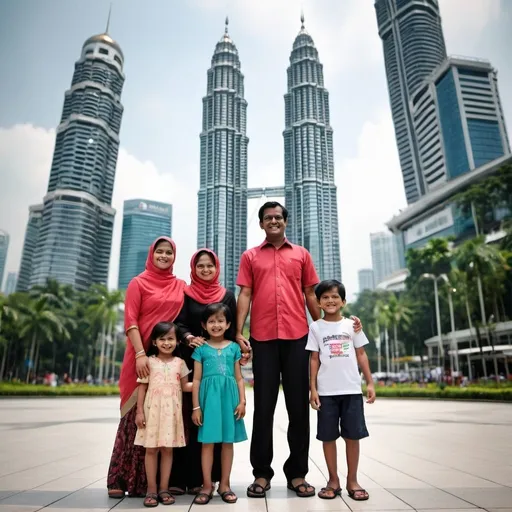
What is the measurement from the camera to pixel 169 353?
8.99 feet

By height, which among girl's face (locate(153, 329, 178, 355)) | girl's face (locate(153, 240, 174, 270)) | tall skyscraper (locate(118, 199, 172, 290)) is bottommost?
girl's face (locate(153, 329, 178, 355))

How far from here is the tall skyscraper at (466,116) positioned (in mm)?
73500

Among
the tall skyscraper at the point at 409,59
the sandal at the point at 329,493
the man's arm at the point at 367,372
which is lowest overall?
the sandal at the point at 329,493

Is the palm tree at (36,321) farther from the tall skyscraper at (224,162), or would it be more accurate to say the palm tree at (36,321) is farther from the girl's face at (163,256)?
the girl's face at (163,256)

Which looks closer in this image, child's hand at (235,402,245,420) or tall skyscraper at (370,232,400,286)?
child's hand at (235,402,245,420)

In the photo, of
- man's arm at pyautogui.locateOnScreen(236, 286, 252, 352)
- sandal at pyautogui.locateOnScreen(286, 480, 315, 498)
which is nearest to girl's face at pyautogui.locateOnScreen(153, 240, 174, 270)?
man's arm at pyautogui.locateOnScreen(236, 286, 252, 352)

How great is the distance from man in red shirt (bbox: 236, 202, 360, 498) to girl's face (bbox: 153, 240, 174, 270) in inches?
20.9

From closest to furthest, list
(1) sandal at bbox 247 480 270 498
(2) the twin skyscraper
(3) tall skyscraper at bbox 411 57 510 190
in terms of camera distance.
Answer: (1) sandal at bbox 247 480 270 498
(2) the twin skyscraper
(3) tall skyscraper at bbox 411 57 510 190

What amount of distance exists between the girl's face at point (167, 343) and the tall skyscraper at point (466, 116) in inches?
3181

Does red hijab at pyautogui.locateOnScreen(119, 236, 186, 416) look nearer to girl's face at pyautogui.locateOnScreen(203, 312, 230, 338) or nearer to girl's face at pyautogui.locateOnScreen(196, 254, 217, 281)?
girl's face at pyautogui.locateOnScreen(196, 254, 217, 281)

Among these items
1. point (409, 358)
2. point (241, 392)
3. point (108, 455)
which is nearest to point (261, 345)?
point (241, 392)

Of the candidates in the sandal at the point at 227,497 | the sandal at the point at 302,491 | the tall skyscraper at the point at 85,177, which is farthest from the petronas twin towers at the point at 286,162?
the sandal at the point at 227,497

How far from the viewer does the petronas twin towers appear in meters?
47.3

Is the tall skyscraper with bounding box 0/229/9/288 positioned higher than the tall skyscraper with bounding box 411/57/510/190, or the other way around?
the tall skyscraper with bounding box 411/57/510/190
